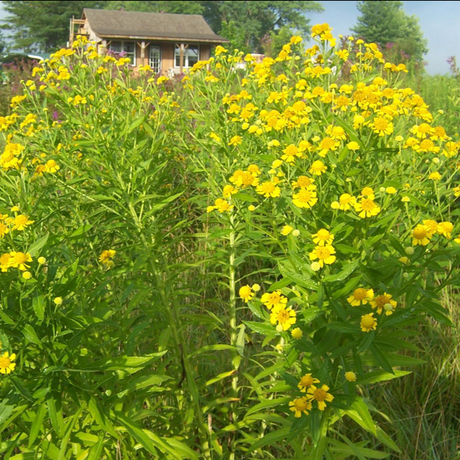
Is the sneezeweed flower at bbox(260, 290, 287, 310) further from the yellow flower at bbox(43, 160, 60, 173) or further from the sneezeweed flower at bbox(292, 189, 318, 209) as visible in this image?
the yellow flower at bbox(43, 160, 60, 173)

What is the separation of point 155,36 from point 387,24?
35.2 meters

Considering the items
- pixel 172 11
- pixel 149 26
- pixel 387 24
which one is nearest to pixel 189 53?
pixel 149 26

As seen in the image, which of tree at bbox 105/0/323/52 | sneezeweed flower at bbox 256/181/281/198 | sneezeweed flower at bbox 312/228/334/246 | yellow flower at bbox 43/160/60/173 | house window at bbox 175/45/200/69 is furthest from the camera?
tree at bbox 105/0/323/52

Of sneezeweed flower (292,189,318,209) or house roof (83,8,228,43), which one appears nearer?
sneezeweed flower (292,189,318,209)

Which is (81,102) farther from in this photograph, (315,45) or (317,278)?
(317,278)

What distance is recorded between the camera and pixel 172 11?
178 feet

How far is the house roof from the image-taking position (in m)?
33.3

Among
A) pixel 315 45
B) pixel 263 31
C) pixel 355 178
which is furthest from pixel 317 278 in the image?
pixel 263 31

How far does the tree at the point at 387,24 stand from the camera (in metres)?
57.7

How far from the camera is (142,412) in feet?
5.82

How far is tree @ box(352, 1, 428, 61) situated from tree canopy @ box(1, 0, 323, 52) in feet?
19.1

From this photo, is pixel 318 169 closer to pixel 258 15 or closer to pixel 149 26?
pixel 149 26

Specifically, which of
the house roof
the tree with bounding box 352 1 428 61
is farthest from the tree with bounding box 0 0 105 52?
the tree with bounding box 352 1 428 61

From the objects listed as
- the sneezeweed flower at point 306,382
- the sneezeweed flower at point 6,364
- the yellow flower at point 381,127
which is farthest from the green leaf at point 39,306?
the yellow flower at point 381,127
